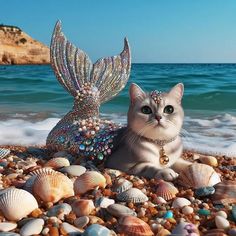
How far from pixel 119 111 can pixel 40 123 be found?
83.4 inches

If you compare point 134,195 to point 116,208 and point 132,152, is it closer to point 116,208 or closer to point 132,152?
point 116,208

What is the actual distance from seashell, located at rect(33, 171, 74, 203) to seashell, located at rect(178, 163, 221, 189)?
0.74m

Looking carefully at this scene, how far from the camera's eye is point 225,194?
2658 millimetres

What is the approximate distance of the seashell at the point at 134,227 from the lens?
2.13 meters

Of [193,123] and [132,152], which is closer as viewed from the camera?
[132,152]

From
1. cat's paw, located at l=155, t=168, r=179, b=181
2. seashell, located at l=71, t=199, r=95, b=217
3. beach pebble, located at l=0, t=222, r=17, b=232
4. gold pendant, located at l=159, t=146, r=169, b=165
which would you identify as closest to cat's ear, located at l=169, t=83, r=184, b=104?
gold pendant, located at l=159, t=146, r=169, b=165

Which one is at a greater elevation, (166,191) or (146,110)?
(146,110)

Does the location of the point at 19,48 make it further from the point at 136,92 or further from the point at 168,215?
the point at 168,215

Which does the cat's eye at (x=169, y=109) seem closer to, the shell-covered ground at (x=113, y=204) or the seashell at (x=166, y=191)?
the shell-covered ground at (x=113, y=204)

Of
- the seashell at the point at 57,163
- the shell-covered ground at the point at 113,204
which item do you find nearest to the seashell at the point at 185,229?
the shell-covered ground at the point at 113,204

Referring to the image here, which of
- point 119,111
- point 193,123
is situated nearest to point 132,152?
point 193,123

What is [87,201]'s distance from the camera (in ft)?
7.96

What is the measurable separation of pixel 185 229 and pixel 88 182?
31.3 inches

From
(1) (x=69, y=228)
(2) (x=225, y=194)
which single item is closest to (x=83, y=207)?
(1) (x=69, y=228)
